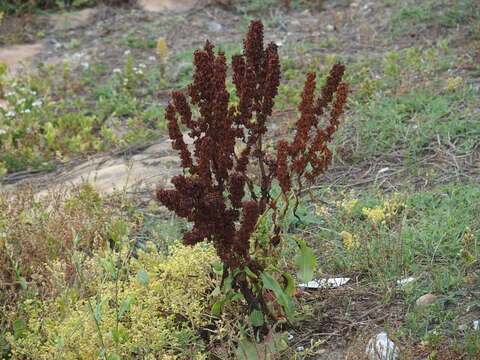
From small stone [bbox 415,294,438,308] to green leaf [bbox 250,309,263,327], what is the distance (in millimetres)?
723

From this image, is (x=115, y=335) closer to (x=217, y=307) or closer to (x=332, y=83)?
(x=217, y=307)

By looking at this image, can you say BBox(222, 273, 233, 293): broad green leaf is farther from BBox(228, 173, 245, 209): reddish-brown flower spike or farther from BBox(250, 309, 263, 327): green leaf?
BBox(228, 173, 245, 209): reddish-brown flower spike

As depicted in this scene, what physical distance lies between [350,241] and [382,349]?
0.83 metres

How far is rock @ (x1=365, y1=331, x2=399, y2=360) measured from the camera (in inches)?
97.3

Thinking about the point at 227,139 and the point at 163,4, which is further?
the point at 163,4

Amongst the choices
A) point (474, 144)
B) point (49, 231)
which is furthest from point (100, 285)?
point (474, 144)

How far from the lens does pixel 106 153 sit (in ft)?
18.6

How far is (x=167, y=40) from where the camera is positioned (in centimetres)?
843

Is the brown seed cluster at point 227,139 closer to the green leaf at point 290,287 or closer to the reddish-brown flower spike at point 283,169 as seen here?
the reddish-brown flower spike at point 283,169

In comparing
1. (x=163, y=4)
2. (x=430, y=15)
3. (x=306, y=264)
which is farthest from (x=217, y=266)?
(x=163, y=4)

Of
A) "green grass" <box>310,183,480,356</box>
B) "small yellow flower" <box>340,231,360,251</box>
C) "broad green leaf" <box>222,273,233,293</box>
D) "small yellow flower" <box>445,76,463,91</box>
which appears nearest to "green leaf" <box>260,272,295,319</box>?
"broad green leaf" <box>222,273,233,293</box>

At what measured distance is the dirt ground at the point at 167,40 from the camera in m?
4.70

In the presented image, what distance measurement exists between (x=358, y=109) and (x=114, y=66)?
373cm

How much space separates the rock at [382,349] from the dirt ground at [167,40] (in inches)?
66.9
